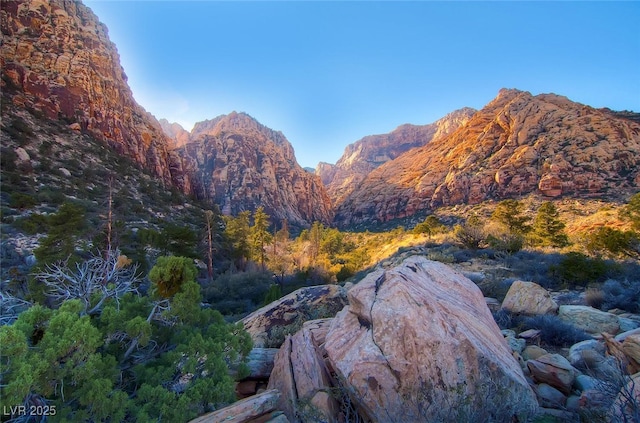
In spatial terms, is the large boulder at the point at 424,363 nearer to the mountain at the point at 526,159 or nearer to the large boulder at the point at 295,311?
the large boulder at the point at 295,311

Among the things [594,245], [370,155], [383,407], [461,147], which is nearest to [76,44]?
[383,407]

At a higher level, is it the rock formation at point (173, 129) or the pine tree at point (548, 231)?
the rock formation at point (173, 129)

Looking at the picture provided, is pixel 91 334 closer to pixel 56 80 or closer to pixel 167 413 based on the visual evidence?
pixel 167 413

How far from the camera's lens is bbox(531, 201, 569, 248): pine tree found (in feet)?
60.6

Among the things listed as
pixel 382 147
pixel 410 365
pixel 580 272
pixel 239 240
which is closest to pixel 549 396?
pixel 410 365

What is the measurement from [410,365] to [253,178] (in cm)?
7627

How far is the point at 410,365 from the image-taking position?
3.01 meters

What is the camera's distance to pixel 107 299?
3.65 meters

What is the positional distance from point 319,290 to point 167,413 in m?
5.19

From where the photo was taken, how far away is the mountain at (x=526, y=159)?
4081 centimetres

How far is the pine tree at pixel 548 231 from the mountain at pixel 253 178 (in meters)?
58.7

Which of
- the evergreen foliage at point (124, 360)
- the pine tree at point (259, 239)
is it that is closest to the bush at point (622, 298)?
the evergreen foliage at point (124, 360)

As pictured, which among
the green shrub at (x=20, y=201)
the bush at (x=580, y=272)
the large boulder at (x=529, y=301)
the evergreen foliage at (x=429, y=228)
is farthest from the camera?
the evergreen foliage at (x=429, y=228)

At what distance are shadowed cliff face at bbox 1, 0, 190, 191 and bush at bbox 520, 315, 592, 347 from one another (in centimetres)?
4338
